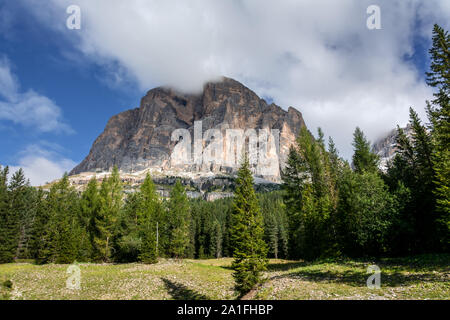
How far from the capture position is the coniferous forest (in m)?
18.6

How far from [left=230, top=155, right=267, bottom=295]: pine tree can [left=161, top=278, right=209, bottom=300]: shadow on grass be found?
342cm

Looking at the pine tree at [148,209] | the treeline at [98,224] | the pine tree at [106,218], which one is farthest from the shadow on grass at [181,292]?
the pine tree at [106,218]

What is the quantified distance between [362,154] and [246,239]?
39.8m

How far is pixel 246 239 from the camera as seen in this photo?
59.9ft

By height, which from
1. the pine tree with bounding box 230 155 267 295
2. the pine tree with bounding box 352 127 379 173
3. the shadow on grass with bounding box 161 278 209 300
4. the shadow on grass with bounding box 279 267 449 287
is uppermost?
Answer: the pine tree with bounding box 352 127 379 173

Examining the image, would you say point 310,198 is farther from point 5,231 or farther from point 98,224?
point 5,231

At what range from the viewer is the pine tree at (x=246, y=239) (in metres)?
17.3

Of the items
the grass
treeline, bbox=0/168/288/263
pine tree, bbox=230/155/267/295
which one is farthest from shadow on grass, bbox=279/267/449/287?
treeline, bbox=0/168/288/263

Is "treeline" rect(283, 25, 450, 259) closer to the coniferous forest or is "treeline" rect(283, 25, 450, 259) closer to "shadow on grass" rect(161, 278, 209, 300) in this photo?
the coniferous forest

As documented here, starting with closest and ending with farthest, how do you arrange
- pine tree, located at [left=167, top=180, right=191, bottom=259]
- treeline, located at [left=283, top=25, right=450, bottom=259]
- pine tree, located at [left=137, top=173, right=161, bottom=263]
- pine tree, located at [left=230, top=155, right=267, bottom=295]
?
pine tree, located at [left=230, top=155, right=267, bottom=295] → treeline, located at [left=283, top=25, right=450, bottom=259] → pine tree, located at [left=137, top=173, right=161, bottom=263] → pine tree, located at [left=167, top=180, right=191, bottom=259]

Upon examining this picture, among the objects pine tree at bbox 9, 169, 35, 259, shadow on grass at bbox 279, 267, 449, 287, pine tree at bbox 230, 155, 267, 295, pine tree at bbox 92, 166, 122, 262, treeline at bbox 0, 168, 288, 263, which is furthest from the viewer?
pine tree at bbox 9, 169, 35, 259

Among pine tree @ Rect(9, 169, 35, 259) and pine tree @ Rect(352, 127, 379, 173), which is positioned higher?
pine tree @ Rect(352, 127, 379, 173)
